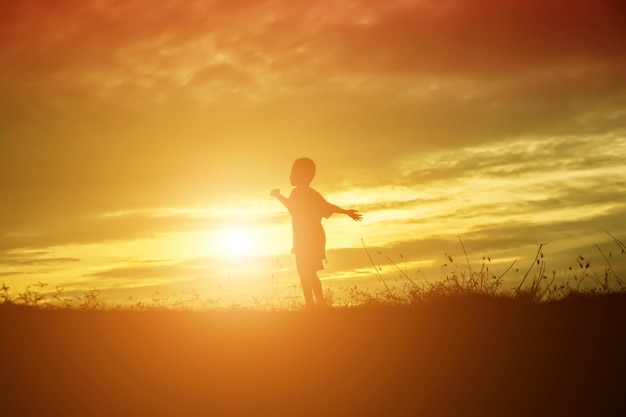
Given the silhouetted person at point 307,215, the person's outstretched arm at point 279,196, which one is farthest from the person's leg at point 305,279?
the person's outstretched arm at point 279,196

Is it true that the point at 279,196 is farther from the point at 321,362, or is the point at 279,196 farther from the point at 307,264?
the point at 321,362

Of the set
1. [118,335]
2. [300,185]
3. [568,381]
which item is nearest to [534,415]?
[568,381]

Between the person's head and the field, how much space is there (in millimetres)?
2977

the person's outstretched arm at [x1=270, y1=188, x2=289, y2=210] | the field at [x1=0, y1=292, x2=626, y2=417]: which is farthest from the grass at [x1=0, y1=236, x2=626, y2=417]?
the person's outstretched arm at [x1=270, y1=188, x2=289, y2=210]

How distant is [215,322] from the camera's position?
469 inches

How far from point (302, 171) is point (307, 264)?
174 cm

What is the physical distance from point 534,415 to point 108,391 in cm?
497

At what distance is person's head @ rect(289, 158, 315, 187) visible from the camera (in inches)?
559

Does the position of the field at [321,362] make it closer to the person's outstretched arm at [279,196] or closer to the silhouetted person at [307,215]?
the silhouetted person at [307,215]

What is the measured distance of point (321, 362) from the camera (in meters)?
9.89

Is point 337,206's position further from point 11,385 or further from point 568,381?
point 11,385

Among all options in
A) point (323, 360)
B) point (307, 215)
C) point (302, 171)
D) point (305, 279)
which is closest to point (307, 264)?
point (305, 279)

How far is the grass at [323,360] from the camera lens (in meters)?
8.89

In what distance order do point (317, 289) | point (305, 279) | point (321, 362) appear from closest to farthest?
1. point (321, 362)
2. point (317, 289)
3. point (305, 279)
